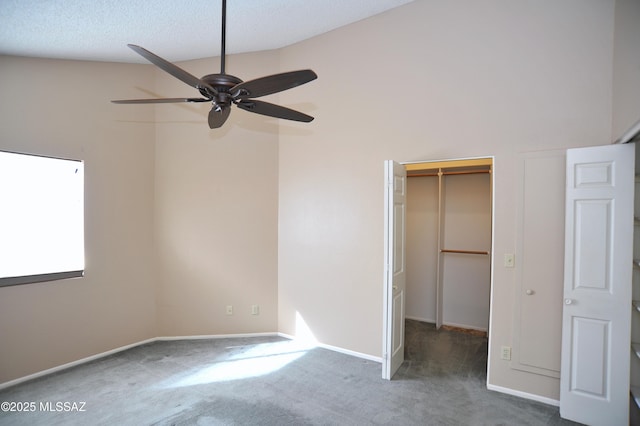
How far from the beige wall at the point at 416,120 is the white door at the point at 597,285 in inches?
9.6

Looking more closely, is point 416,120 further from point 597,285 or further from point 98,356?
point 98,356

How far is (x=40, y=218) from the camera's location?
3090 millimetres

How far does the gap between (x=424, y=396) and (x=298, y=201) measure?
8.14 feet

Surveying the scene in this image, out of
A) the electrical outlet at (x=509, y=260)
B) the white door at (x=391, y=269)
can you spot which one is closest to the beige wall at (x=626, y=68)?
the electrical outlet at (x=509, y=260)

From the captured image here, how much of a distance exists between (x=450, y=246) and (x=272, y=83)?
3.85 meters

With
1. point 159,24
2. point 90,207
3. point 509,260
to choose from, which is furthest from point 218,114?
point 509,260

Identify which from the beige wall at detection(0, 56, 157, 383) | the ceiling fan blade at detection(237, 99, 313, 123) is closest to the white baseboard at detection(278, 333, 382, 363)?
the beige wall at detection(0, 56, 157, 383)

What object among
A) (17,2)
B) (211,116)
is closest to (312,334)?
(211,116)

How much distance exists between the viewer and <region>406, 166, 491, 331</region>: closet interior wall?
14.2 feet

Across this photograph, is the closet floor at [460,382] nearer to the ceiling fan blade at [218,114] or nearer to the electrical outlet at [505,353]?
the electrical outlet at [505,353]

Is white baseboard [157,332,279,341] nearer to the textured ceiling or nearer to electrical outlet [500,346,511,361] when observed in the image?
electrical outlet [500,346,511,361]

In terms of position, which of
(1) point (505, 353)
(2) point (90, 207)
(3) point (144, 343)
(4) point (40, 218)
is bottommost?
(3) point (144, 343)

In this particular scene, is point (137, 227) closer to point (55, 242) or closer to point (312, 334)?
point (55, 242)

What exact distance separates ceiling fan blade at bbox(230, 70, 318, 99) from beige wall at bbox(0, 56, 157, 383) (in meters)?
2.64
